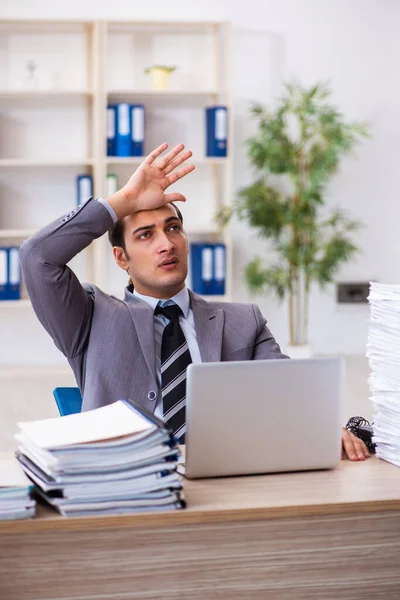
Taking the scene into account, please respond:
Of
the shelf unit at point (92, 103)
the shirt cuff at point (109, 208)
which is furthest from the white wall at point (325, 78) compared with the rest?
the shirt cuff at point (109, 208)

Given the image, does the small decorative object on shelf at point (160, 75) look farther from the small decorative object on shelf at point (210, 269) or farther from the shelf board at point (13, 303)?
the shelf board at point (13, 303)

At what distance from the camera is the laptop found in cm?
164

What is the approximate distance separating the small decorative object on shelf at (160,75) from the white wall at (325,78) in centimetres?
51

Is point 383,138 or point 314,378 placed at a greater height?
point 383,138

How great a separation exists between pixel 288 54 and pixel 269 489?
5166mm

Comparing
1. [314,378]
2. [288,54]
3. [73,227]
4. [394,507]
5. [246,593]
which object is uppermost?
[288,54]

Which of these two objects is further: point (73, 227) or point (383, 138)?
point (383, 138)

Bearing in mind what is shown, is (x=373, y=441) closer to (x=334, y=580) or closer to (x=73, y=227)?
(x=334, y=580)

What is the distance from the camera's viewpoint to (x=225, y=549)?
4.95 ft

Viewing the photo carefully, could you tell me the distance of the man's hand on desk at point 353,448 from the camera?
6.14 feet

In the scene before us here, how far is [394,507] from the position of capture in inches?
61.5

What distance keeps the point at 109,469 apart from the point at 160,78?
484 centimetres

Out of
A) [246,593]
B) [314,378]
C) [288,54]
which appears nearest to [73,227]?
[314,378]

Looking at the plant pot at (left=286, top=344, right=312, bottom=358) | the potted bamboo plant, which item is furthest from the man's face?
the plant pot at (left=286, top=344, right=312, bottom=358)
